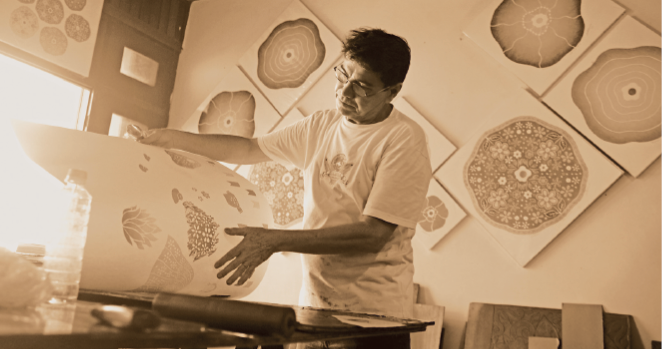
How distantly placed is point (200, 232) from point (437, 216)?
1489 millimetres

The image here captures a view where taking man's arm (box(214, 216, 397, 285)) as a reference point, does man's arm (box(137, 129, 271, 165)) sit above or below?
above

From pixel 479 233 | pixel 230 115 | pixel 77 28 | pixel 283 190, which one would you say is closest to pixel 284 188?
pixel 283 190

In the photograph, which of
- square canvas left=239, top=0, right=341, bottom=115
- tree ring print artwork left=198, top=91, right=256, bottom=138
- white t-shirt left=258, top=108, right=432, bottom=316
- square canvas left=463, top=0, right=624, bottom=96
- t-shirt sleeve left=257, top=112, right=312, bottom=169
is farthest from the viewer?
tree ring print artwork left=198, top=91, right=256, bottom=138

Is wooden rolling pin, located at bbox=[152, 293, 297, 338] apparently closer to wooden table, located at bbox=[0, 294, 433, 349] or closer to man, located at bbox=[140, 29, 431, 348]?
wooden table, located at bbox=[0, 294, 433, 349]

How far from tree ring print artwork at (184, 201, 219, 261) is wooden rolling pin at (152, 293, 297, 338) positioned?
0.58 meters

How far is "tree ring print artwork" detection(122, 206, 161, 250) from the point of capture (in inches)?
46.3

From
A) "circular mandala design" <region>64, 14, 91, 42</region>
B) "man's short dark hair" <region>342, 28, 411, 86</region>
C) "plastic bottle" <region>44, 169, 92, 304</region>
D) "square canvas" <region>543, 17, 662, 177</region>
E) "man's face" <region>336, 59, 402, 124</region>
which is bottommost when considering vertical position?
"plastic bottle" <region>44, 169, 92, 304</region>

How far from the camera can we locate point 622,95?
231 centimetres

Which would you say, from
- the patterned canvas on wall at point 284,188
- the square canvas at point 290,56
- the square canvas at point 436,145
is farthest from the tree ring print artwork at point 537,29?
the patterned canvas on wall at point 284,188

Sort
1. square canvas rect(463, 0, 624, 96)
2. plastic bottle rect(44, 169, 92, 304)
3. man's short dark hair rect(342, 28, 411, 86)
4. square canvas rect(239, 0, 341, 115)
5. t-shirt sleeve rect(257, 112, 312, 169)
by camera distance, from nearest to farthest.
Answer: plastic bottle rect(44, 169, 92, 304), man's short dark hair rect(342, 28, 411, 86), t-shirt sleeve rect(257, 112, 312, 169), square canvas rect(463, 0, 624, 96), square canvas rect(239, 0, 341, 115)

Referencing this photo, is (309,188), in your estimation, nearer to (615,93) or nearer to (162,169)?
(162,169)

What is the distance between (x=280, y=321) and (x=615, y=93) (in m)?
2.20

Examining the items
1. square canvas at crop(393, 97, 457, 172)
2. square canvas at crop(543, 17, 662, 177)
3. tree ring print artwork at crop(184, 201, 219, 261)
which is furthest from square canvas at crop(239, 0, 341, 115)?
tree ring print artwork at crop(184, 201, 219, 261)

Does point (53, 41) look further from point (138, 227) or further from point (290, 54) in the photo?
point (138, 227)
